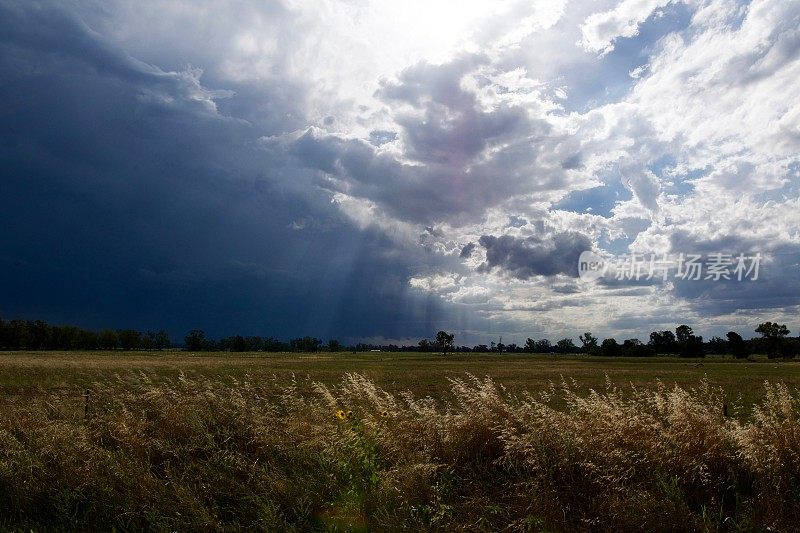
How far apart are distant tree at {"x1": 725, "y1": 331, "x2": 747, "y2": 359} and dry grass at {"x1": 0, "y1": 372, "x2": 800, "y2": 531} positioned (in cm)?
19679

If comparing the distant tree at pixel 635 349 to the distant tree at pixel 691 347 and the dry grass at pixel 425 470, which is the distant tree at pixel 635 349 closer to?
the distant tree at pixel 691 347

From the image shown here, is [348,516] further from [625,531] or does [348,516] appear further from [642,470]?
[642,470]

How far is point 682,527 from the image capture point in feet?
20.9

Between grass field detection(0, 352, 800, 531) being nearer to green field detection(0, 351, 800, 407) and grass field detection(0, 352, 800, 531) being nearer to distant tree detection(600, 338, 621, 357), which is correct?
green field detection(0, 351, 800, 407)

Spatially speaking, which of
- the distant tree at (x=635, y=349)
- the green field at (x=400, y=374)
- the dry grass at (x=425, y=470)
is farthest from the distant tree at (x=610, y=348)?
the dry grass at (x=425, y=470)

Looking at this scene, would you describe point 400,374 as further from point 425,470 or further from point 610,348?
point 610,348

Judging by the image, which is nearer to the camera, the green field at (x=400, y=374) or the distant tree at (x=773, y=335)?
the green field at (x=400, y=374)

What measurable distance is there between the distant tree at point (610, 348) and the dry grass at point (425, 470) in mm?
196414

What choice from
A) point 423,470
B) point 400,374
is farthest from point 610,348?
point 423,470

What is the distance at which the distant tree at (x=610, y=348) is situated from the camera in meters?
190

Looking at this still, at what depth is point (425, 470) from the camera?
302 inches

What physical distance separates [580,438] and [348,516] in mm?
3629

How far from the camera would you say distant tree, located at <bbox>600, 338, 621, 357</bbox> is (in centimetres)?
19020

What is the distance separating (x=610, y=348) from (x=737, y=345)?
4018 cm
